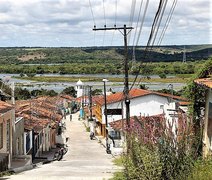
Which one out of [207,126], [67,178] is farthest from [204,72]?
[67,178]

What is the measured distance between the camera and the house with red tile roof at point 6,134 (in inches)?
918

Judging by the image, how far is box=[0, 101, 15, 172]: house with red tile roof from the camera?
23316mm

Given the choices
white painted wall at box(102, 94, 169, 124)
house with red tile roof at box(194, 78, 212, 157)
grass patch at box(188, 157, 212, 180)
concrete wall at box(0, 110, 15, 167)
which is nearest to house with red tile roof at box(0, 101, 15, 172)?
concrete wall at box(0, 110, 15, 167)

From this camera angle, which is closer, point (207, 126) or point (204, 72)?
point (207, 126)

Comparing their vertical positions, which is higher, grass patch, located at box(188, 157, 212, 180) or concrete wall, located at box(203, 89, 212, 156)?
concrete wall, located at box(203, 89, 212, 156)

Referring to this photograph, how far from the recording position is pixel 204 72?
15.2m

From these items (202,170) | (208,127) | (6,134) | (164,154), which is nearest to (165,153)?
(164,154)

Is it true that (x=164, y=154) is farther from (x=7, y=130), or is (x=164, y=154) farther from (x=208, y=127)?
→ (x=7, y=130)

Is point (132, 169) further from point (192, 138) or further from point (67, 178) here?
point (67, 178)

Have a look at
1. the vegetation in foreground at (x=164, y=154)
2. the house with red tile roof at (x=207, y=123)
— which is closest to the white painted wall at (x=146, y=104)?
the house with red tile roof at (x=207, y=123)

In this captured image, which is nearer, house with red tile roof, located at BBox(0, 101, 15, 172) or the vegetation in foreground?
the vegetation in foreground

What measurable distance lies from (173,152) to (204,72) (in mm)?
4315

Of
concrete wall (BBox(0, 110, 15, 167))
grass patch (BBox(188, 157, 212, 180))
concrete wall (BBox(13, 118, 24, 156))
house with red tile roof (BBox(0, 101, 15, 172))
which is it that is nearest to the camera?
grass patch (BBox(188, 157, 212, 180))

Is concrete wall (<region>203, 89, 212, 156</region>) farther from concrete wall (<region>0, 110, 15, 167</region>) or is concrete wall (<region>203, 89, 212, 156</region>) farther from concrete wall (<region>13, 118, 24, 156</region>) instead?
concrete wall (<region>13, 118, 24, 156</region>)
